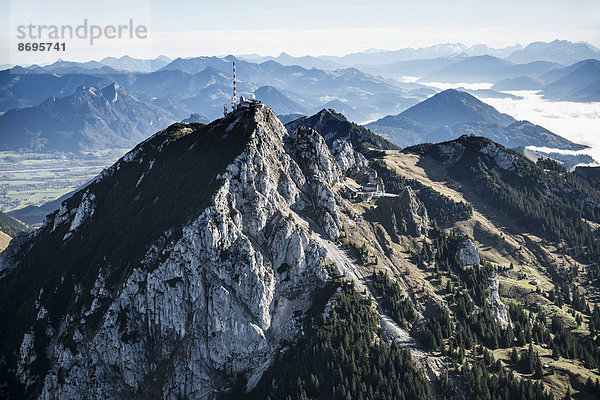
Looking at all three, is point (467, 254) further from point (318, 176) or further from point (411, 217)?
point (318, 176)

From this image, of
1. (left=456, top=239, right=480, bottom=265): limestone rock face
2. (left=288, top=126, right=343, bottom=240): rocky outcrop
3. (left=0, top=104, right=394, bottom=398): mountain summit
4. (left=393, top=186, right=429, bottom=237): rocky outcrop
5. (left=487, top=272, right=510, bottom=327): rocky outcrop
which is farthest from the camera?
(left=393, top=186, right=429, bottom=237): rocky outcrop

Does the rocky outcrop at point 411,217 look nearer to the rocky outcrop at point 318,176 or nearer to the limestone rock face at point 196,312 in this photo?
the rocky outcrop at point 318,176

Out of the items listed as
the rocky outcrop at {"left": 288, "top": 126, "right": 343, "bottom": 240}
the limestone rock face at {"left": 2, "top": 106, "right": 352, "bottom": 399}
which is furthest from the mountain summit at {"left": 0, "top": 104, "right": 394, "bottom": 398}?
the rocky outcrop at {"left": 288, "top": 126, "right": 343, "bottom": 240}

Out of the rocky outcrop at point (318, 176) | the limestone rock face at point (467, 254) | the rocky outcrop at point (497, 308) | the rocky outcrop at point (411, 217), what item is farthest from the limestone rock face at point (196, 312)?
the limestone rock face at point (467, 254)

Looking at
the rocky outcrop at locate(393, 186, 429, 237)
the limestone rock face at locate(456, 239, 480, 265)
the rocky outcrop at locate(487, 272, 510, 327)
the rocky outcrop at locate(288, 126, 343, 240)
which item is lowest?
the rocky outcrop at locate(487, 272, 510, 327)

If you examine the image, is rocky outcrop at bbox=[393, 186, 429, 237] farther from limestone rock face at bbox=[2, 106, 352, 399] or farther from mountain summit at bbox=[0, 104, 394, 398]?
limestone rock face at bbox=[2, 106, 352, 399]

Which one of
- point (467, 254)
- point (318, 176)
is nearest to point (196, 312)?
point (318, 176)
